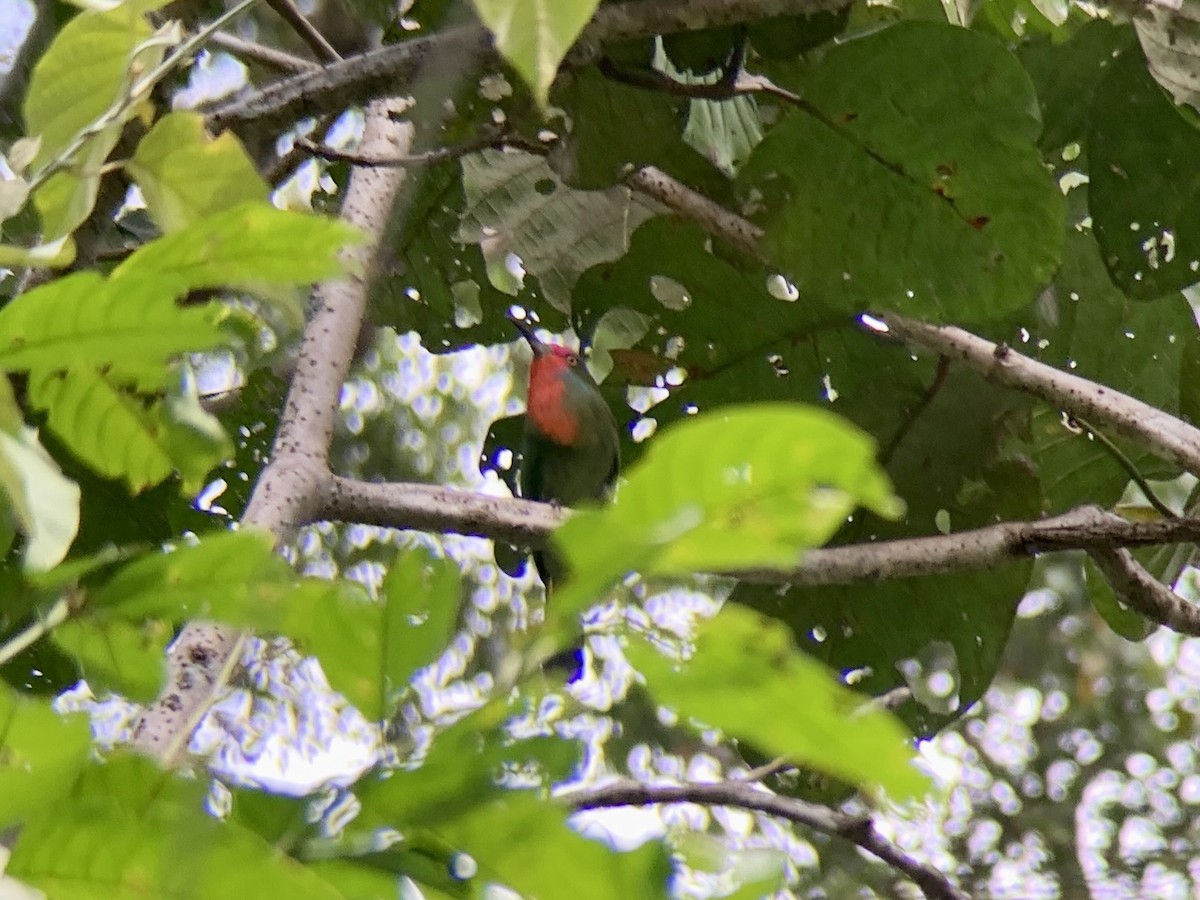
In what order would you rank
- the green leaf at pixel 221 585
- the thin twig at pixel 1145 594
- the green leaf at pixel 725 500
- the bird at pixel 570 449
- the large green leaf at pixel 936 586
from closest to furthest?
the green leaf at pixel 725 500 < the green leaf at pixel 221 585 < the thin twig at pixel 1145 594 < the large green leaf at pixel 936 586 < the bird at pixel 570 449

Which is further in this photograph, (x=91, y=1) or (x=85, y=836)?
(x=91, y=1)

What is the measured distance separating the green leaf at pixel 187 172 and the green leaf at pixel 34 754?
32 centimetres

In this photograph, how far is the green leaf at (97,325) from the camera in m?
0.43

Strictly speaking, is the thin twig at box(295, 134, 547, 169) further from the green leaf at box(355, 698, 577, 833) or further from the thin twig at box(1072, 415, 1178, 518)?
the green leaf at box(355, 698, 577, 833)

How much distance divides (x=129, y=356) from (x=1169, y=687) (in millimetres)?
5128

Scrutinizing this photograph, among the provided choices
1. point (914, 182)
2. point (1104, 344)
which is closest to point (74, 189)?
point (914, 182)

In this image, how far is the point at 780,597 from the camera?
61.6 inches

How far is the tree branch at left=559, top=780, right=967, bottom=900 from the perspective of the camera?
1.29 meters

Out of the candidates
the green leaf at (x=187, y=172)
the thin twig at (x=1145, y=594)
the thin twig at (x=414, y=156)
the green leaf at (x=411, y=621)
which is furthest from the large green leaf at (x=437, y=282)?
the green leaf at (x=411, y=621)

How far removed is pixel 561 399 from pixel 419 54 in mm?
1581

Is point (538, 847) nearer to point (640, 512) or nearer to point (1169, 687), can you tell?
point (640, 512)

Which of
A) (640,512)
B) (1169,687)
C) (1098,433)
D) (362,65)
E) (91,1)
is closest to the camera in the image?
(640,512)

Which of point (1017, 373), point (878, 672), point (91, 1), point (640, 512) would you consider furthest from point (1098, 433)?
point (640, 512)

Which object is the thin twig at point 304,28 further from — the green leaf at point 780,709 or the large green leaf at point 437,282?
the green leaf at point 780,709
